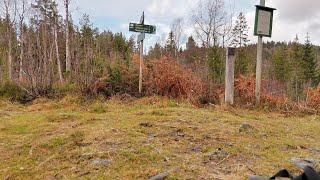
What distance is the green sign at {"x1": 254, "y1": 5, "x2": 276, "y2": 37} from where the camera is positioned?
8125 millimetres

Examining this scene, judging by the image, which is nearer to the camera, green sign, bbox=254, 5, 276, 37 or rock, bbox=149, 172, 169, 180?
rock, bbox=149, 172, 169, 180

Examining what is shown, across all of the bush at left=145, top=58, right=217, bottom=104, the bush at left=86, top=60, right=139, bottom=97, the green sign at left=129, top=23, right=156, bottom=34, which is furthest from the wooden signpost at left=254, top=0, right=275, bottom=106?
the bush at left=86, top=60, right=139, bottom=97

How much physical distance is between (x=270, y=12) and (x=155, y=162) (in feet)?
18.3

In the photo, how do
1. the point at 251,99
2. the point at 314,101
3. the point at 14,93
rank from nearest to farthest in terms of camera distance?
the point at 251,99, the point at 314,101, the point at 14,93

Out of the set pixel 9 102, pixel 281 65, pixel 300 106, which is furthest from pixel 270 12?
pixel 281 65

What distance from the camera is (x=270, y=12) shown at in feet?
26.9

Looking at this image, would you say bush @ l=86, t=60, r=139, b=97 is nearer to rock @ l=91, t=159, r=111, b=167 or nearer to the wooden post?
the wooden post

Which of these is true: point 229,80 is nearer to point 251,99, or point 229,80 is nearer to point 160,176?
point 251,99

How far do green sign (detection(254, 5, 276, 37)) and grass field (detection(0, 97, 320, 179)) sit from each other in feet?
7.35

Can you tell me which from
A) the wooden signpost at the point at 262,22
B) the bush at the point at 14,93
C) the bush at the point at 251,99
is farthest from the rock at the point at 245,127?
the bush at the point at 14,93

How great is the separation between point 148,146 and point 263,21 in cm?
504

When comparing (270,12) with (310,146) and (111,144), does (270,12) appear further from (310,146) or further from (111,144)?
(111,144)

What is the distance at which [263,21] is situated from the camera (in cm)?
820

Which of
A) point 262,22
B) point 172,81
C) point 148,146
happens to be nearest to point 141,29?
point 172,81
